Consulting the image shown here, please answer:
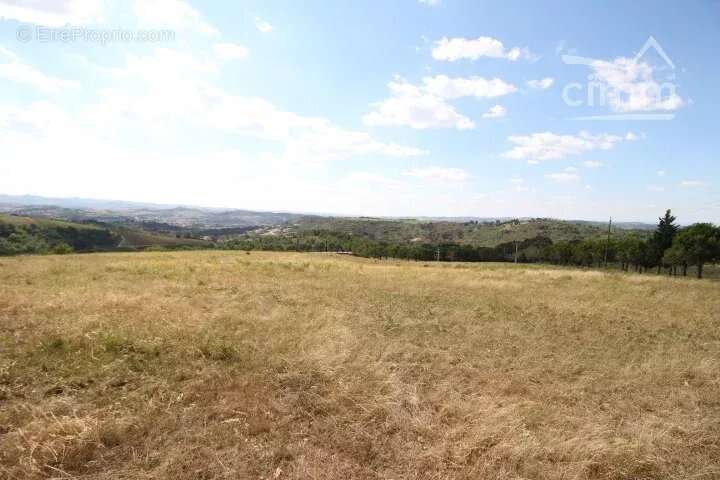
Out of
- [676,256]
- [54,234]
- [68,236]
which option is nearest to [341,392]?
[676,256]

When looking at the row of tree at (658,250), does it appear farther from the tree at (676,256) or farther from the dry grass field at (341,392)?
the dry grass field at (341,392)

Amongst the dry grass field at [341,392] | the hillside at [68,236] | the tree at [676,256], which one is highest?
the tree at [676,256]

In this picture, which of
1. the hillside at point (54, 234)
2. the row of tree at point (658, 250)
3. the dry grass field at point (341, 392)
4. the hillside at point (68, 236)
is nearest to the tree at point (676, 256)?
the row of tree at point (658, 250)

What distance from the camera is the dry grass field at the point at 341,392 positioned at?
4973 millimetres

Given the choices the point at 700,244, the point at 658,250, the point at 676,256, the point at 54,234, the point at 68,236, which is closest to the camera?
the point at 700,244

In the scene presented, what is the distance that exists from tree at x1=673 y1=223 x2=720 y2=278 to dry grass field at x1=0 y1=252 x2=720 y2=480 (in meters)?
54.2

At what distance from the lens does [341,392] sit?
679cm

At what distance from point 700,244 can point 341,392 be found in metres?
69.7

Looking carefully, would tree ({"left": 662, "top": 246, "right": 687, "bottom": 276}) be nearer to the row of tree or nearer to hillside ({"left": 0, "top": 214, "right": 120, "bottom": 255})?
the row of tree

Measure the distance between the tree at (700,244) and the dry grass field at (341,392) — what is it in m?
54.2

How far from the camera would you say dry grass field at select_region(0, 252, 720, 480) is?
196 inches

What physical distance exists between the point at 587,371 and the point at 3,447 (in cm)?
1073

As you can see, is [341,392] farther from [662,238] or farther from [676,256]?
[662,238]

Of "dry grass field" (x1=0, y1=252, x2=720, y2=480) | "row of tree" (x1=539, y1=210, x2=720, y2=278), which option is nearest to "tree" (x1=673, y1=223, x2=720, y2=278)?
"row of tree" (x1=539, y1=210, x2=720, y2=278)
